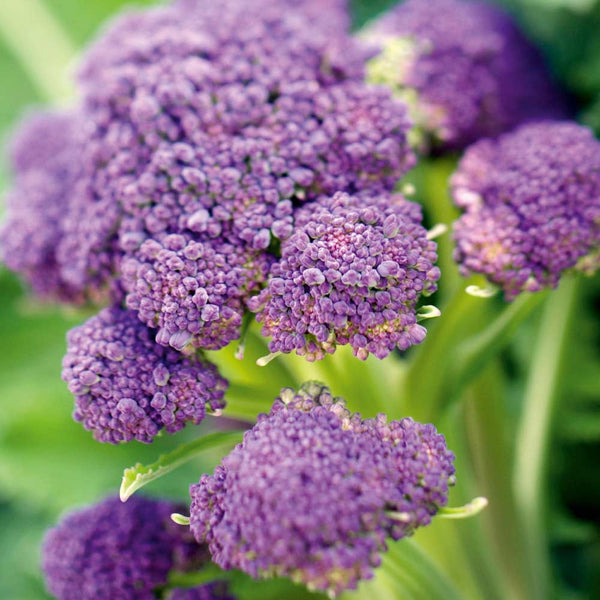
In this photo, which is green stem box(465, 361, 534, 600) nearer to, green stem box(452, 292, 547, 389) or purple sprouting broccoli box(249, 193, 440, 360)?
green stem box(452, 292, 547, 389)

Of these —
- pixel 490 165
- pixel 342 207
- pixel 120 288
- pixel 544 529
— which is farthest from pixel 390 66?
pixel 544 529

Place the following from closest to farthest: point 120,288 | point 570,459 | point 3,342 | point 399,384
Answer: point 120,288, point 399,384, point 570,459, point 3,342

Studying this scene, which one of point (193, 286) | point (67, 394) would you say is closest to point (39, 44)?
point (67, 394)

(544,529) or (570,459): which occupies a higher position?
(544,529)

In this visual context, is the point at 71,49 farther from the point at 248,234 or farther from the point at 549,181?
the point at 549,181

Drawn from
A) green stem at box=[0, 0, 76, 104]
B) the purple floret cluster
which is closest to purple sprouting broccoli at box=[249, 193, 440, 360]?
the purple floret cluster

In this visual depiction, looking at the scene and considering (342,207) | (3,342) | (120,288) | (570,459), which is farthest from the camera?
(3,342)

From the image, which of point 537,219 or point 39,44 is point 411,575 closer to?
point 537,219
